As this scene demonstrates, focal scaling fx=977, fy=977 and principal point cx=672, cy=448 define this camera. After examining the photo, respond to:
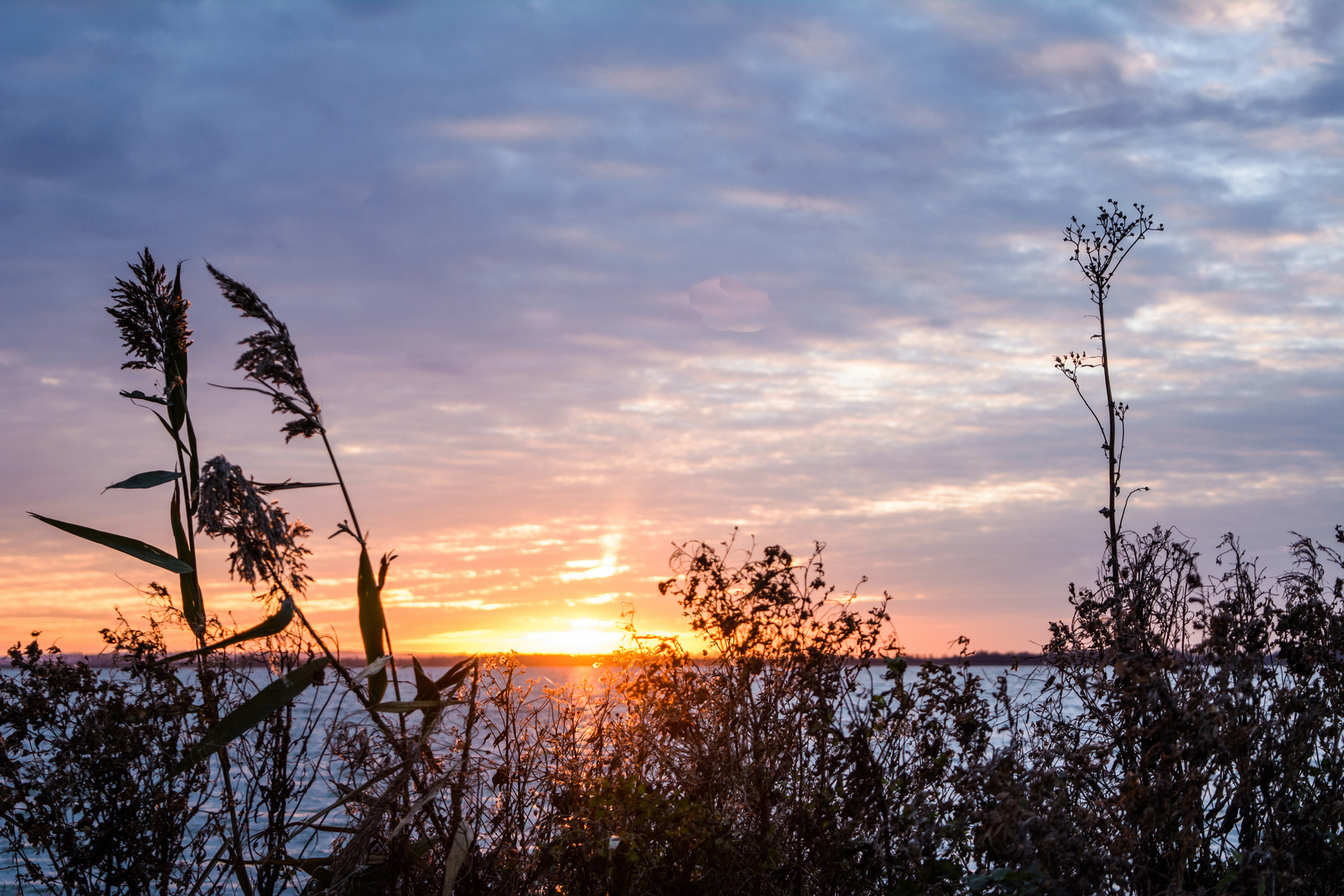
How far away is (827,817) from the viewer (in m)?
5.18

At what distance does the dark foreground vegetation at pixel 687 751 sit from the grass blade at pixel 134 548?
0.01m

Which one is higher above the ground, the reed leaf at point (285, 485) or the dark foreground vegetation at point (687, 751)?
the reed leaf at point (285, 485)

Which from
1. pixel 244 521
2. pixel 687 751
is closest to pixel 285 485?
pixel 244 521

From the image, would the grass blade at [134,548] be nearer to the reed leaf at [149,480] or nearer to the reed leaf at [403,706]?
the reed leaf at [149,480]

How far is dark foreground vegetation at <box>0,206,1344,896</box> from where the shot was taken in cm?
386

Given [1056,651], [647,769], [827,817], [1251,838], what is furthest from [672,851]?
[1251,838]

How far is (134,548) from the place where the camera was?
398 centimetres

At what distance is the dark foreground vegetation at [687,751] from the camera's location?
3859 mm

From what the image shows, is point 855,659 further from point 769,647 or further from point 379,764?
point 379,764

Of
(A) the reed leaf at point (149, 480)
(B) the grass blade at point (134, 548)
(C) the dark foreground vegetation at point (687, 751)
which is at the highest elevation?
(A) the reed leaf at point (149, 480)

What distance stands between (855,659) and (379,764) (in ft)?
8.54

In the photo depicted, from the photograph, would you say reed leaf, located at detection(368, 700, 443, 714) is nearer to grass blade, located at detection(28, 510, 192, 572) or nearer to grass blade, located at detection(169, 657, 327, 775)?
grass blade, located at detection(169, 657, 327, 775)

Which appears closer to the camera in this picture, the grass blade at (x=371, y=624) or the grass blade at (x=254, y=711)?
the grass blade at (x=254, y=711)

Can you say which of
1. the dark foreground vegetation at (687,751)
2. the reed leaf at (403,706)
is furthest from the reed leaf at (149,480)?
the reed leaf at (403,706)
